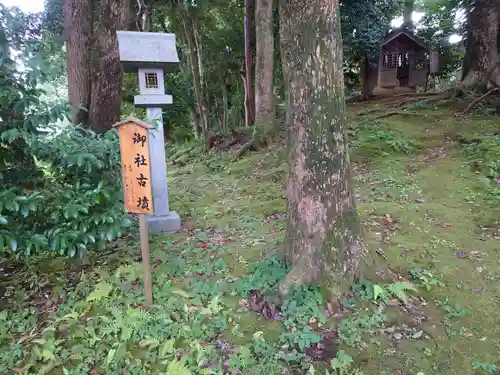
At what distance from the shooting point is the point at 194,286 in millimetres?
3752

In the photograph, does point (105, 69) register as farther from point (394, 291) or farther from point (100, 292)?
point (394, 291)

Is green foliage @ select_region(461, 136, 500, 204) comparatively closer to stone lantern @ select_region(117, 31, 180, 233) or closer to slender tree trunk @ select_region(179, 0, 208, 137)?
stone lantern @ select_region(117, 31, 180, 233)

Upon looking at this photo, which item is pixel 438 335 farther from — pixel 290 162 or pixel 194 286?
pixel 194 286

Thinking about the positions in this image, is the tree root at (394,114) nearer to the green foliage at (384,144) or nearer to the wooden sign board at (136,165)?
the green foliage at (384,144)

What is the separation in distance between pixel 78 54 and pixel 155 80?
5.85 feet

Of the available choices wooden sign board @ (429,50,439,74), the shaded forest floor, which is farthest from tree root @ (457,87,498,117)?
Answer: wooden sign board @ (429,50,439,74)

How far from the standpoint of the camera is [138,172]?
11.3ft

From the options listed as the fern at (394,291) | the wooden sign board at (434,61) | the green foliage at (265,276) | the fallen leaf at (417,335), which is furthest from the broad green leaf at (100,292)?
the wooden sign board at (434,61)

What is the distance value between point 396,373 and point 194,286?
2.04 metres

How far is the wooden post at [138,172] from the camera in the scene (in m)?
3.44

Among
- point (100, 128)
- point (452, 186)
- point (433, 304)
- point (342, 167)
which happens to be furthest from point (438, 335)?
point (100, 128)

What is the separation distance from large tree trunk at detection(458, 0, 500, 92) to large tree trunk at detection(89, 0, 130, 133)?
9.13 metres

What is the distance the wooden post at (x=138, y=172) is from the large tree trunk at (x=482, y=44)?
389 inches

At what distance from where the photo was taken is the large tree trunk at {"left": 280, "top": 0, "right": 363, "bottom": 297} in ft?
10.4
